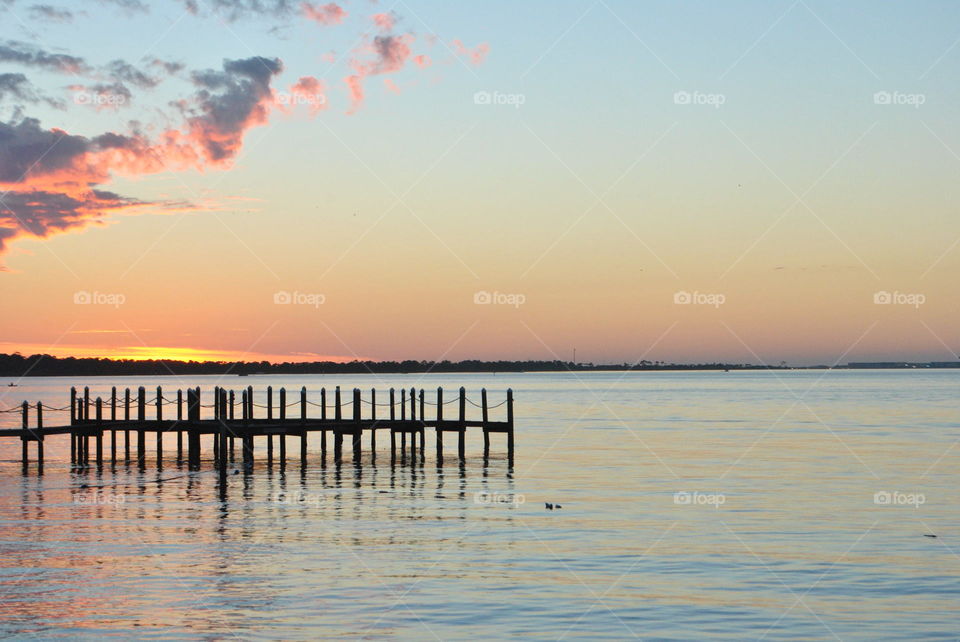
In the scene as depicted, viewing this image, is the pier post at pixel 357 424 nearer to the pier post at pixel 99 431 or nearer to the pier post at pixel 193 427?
the pier post at pixel 193 427

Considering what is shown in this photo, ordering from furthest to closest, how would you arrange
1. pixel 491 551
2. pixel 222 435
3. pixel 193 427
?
pixel 193 427
pixel 222 435
pixel 491 551

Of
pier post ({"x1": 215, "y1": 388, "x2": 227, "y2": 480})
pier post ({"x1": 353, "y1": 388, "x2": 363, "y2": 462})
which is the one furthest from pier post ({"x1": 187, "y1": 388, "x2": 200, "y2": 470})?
pier post ({"x1": 353, "y1": 388, "x2": 363, "y2": 462})

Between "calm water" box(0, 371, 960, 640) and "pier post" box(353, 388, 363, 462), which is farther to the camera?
"pier post" box(353, 388, 363, 462)

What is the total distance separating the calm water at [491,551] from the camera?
730 inches

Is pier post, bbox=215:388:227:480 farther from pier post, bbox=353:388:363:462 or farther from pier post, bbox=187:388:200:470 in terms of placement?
pier post, bbox=353:388:363:462

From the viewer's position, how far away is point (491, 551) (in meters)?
25.1

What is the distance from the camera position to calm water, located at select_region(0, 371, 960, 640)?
18.5 meters

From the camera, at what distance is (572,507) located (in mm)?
32875

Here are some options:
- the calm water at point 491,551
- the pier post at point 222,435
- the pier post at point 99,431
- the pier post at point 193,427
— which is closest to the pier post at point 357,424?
the calm water at point 491,551

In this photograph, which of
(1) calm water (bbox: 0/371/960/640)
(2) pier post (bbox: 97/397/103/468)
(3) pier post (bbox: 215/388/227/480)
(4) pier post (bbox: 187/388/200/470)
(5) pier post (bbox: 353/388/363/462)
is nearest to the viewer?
(1) calm water (bbox: 0/371/960/640)

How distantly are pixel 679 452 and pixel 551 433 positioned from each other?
18.1 metres

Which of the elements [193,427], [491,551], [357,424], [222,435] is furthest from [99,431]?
[491,551]

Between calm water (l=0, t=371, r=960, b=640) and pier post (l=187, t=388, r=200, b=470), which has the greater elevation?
pier post (l=187, t=388, r=200, b=470)

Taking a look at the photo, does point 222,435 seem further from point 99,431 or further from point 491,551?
point 491,551
